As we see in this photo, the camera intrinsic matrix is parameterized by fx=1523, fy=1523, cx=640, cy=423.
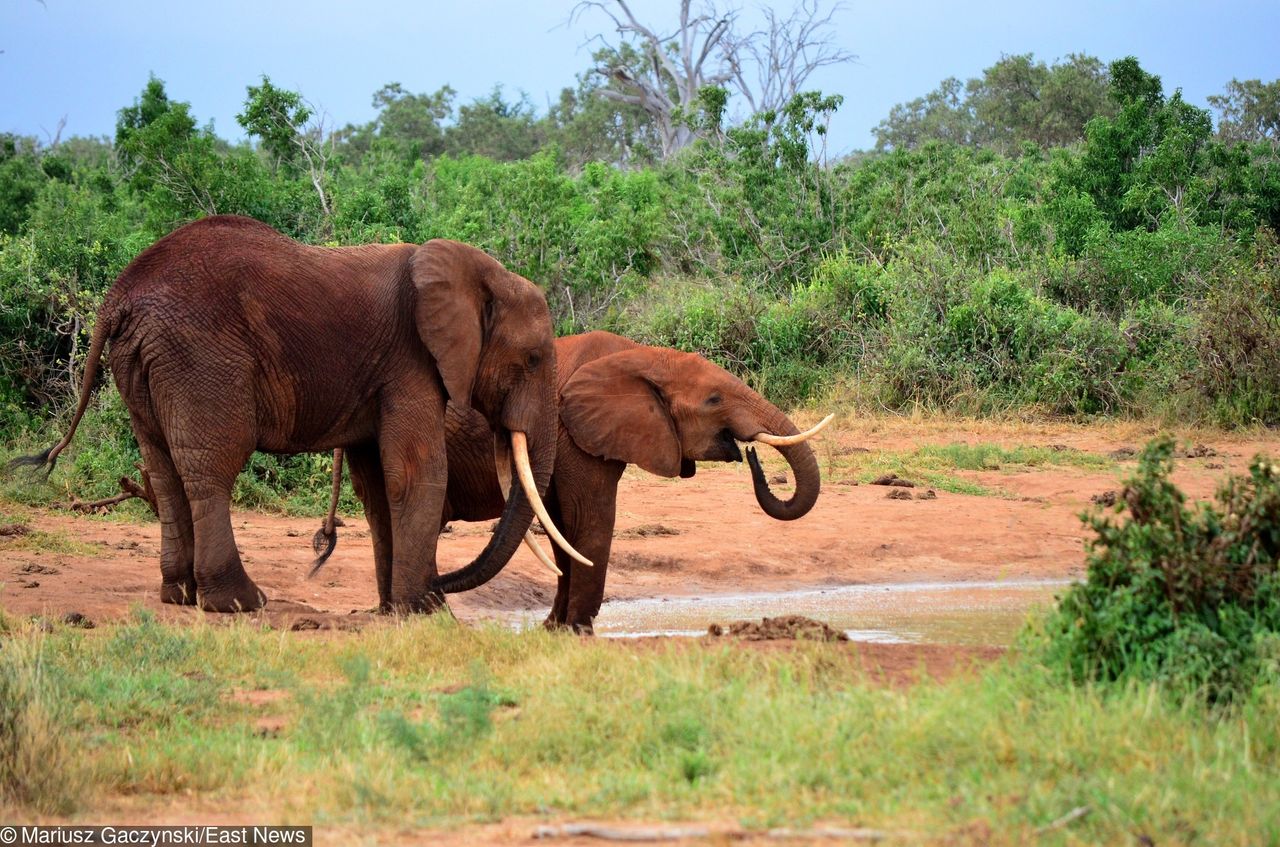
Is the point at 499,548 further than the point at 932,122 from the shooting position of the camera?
No

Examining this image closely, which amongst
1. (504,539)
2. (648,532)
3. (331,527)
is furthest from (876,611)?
(331,527)

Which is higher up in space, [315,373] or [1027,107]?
[1027,107]

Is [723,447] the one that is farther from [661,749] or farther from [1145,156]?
[1145,156]

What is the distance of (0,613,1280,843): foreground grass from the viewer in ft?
13.8

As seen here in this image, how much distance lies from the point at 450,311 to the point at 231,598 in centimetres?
186

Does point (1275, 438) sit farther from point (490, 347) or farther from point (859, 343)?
point (490, 347)

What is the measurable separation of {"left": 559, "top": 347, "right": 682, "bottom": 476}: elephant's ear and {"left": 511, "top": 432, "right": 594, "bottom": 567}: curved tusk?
45 cm

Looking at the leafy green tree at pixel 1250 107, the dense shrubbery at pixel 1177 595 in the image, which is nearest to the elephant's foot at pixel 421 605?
the dense shrubbery at pixel 1177 595

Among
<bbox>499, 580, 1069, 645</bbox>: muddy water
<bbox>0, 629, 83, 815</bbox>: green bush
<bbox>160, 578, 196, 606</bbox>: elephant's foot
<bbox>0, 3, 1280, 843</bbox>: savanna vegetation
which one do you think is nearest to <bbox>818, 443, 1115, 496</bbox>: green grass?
<bbox>0, 3, 1280, 843</bbox>: savanna vegetation

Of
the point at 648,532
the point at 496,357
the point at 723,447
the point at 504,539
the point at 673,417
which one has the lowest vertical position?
the point at 648,532

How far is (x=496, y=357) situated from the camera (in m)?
8.14

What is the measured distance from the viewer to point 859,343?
642 inches

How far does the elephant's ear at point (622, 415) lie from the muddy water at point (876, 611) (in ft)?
3.30

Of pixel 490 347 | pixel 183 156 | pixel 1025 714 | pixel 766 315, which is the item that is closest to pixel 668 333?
pixel 766 315
